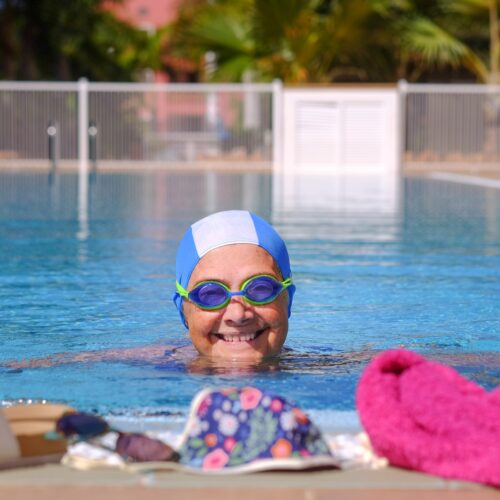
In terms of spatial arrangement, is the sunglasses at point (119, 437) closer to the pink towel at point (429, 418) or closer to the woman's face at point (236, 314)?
the pink towel at point (429, 418)

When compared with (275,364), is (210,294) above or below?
above

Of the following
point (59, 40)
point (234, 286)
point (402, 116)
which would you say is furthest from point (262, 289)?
point (59, 40)

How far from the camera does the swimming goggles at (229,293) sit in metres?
4.34

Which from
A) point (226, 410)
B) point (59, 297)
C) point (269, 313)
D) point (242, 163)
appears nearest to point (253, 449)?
point (226, 410)

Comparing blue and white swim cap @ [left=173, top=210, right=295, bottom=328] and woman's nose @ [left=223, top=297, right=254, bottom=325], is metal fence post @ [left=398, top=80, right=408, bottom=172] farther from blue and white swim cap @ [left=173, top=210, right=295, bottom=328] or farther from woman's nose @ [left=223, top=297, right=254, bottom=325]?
woman's nose @ [left=223, top=297, right=254, bottom=325]

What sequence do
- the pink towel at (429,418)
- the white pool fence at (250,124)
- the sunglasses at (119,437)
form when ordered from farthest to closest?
the white pool fence at (250,124) < the sunglasses at (119,437) < the pink towel at (429,418)

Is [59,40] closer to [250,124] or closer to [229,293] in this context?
[250,124]

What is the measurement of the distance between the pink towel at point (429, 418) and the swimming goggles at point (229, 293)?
1.16 m

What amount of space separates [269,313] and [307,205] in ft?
37.2

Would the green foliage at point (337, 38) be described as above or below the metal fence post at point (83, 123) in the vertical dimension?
above

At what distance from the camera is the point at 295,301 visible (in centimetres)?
697

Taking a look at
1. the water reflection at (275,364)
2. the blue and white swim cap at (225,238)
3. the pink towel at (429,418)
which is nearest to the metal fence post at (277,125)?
the water reflection at (275,364)

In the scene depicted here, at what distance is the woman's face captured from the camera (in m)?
4.36

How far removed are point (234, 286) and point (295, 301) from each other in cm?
265
